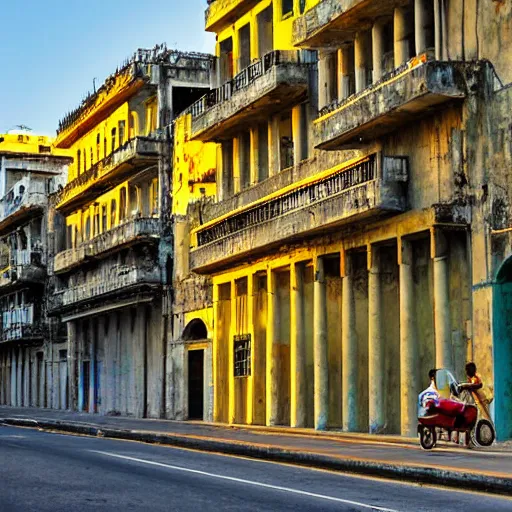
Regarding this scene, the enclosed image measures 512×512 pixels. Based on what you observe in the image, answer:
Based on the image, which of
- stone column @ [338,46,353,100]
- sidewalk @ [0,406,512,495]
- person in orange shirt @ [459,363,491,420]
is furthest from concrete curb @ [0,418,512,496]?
stone column @ [338,46,353,100]

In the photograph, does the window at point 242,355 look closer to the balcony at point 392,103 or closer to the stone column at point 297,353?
the stone column at point 297,353

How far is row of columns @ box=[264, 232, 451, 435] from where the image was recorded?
24.5 meters

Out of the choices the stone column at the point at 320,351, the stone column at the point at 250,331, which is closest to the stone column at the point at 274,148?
the stone column at the point at 250,331

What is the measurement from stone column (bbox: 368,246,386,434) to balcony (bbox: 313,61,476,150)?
112 inches

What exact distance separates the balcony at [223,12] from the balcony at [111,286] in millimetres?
8527

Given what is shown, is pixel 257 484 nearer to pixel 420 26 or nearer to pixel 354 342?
pixel 420 26

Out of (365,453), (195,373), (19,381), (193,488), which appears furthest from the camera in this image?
(19,381)

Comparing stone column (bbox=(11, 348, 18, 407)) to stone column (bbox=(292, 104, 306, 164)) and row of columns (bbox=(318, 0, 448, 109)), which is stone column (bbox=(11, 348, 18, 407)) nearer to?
stone column (bbox=(292, 104, 306, 164))

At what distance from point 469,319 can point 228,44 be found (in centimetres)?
1560

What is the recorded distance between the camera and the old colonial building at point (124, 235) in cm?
4281

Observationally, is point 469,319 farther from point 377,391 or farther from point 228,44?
point 228,44

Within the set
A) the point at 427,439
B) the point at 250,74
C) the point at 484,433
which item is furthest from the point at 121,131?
the point at 484,433

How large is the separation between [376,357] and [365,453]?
656 centimetres

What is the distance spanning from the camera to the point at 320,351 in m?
29.7
